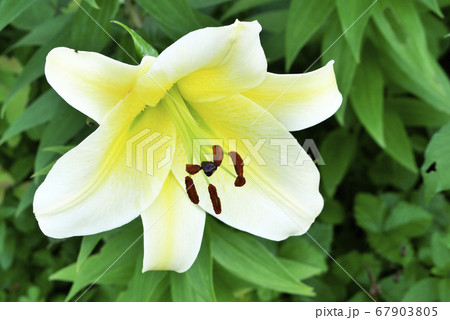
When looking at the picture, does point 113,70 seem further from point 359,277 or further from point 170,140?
point 359,277

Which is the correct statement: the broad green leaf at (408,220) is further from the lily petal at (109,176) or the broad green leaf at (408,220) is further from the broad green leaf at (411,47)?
the lily petal at (109,176)

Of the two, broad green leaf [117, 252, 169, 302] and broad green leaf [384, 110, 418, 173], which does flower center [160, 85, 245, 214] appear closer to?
broad green leaf [117, 252, 169, 302]

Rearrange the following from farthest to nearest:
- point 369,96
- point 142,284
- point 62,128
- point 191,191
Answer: point 369,96 < point 62,128 < point 142,284 < point 191,191

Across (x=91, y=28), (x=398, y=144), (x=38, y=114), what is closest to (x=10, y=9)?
(x=91, y=28)

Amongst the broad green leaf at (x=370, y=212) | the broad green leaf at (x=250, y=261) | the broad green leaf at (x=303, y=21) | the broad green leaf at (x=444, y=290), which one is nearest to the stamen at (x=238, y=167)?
the broad green leaf at (x=250, y=261)

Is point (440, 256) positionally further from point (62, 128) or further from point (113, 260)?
point (62, 128)

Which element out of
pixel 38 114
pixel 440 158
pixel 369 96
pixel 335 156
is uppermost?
pixel 38 114

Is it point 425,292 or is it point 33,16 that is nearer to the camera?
point 425,292
